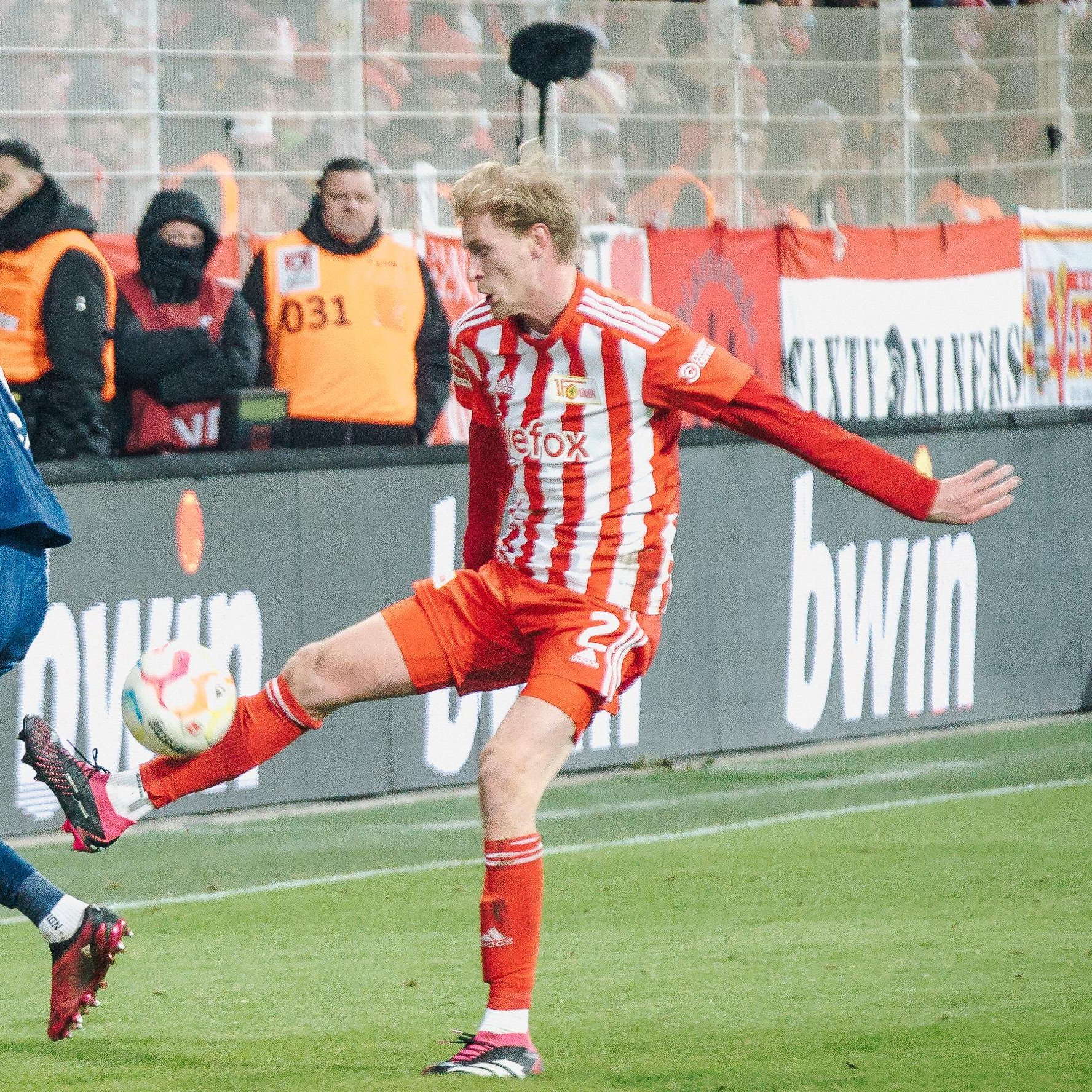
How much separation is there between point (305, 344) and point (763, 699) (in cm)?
274

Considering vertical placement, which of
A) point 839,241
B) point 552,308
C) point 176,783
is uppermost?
point 839,241

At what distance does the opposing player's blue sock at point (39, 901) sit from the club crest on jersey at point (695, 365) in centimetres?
198

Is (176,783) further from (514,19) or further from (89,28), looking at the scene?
(514,19)

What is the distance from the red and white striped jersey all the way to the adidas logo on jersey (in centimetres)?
18

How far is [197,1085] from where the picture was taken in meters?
5.06

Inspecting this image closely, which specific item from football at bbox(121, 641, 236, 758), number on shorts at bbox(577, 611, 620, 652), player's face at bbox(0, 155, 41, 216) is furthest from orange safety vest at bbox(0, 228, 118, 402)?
number on shorts at bbox(577, 611, 620, 652)

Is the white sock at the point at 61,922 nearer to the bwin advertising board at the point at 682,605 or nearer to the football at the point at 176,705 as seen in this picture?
the football at the point at 176,705

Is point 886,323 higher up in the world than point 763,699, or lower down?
higher up

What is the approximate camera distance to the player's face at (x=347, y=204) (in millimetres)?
10453

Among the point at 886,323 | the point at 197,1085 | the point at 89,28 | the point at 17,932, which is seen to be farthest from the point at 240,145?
the point at 197,1085

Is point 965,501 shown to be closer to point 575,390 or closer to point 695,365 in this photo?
point 695,365

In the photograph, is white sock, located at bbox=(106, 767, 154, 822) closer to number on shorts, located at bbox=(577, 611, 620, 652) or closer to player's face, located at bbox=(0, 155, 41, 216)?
number on shorts, located at bbox=(577, 611, 620, 652)

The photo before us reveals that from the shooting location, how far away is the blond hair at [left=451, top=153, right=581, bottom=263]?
5242mm

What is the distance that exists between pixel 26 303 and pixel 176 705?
437cm
